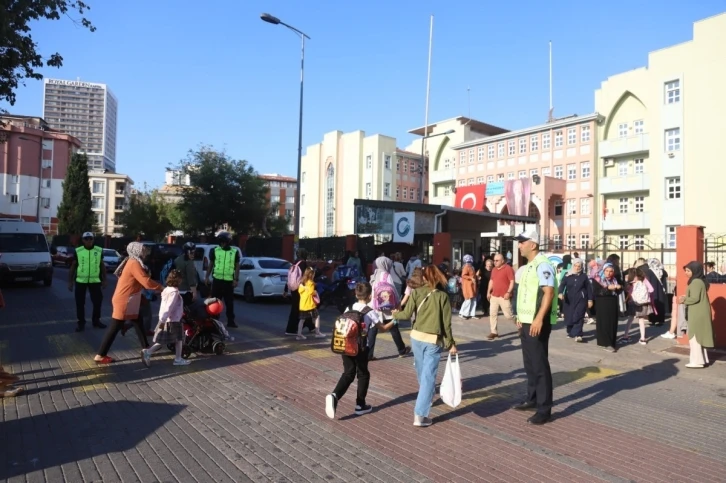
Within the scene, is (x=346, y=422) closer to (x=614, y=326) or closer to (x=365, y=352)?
(x=365, y=352)

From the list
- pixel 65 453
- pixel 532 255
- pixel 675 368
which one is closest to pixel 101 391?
pixel 65 453

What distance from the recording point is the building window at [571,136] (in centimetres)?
5066

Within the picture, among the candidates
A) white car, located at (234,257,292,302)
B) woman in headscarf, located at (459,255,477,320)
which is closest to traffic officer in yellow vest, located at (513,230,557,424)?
woman in headscarf, located at (459,255,477,320)

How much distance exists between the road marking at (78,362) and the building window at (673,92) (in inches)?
1798

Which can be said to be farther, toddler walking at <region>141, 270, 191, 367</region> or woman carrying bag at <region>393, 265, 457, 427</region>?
toddler walking at <region>141, 270, 191, 367</region>

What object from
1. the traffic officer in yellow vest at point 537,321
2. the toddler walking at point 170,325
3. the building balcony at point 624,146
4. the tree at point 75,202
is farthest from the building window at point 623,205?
the tree at point 75,202

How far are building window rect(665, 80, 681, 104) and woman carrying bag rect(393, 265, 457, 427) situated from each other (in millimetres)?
45120

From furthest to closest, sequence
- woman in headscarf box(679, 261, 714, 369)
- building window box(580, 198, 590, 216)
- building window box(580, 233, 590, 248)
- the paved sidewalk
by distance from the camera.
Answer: building window box(580, 233, 590, 248)
building window box(580, 198, 590, 216)
woman in headscarf box(679, 261, 714, 369)
the paved sidewalk

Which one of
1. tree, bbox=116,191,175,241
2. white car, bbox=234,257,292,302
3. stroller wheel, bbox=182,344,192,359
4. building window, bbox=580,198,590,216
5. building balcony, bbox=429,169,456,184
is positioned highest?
building balcony, bbox=429,169,456,184

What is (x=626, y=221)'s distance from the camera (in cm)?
4653

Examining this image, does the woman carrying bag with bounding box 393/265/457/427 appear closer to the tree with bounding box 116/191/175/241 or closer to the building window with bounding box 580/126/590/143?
the building window with bounding box 580/126/590/143

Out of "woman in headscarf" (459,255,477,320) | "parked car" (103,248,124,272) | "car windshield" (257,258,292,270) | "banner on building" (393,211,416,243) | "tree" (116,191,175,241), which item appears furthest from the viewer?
"tree" (116,191,175,241)

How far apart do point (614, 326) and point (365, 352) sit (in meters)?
7.18

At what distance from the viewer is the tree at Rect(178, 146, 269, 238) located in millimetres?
40094
